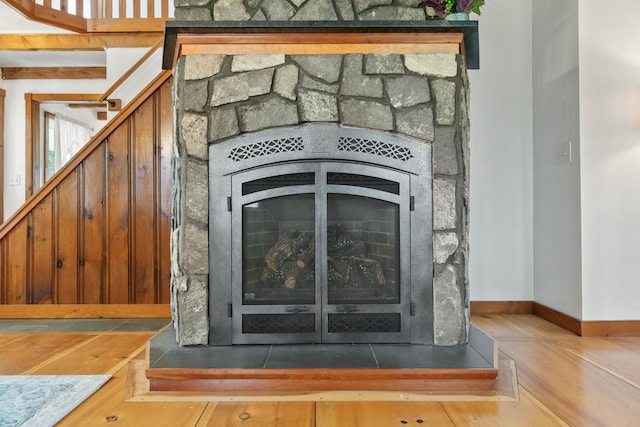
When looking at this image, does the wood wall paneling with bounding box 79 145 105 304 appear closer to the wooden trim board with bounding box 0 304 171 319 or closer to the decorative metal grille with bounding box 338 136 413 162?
the wooden trim board with bounding box 0 304 171 319

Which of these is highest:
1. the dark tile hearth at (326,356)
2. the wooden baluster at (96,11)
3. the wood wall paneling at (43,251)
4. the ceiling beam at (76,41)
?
the wooden baluster at (96,11)

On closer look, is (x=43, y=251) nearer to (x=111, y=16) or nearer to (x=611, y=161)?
(x=111, y=16)

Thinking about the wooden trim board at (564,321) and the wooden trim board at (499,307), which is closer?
the wooden trim board at (564,321)

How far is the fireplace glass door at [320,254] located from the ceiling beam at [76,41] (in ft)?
8.65

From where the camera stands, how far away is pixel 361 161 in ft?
6.70

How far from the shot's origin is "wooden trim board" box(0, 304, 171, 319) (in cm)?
296

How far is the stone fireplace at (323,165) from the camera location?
2.03 metres

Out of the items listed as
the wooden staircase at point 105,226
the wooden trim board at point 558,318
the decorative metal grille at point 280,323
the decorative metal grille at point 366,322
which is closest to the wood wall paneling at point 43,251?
the wooden staircase at point 105,226

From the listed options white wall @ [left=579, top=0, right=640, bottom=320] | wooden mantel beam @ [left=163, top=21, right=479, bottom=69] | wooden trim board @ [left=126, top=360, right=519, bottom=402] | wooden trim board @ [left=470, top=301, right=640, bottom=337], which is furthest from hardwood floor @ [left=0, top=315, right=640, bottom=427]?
wooden mantel beam @ [left=163, top=21, right=479, bottom=69]

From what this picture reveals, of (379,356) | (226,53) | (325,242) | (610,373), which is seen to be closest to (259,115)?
(226,53)

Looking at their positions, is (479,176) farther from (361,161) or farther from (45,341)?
(45,341)

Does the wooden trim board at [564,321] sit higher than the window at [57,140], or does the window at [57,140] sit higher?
the window at [57,140]

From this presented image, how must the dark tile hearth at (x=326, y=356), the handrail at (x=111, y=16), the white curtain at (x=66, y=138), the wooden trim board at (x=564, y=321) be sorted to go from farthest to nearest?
the white curtain at (x=66, y=138) → the handrail at (x=111, y=16) → the wooden trim board at (x=564, y=321) → the dark tile hearth at (x=326, y=356)

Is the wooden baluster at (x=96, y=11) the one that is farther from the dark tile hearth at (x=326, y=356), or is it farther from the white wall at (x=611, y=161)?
the white wall at (x=611, y=161)
